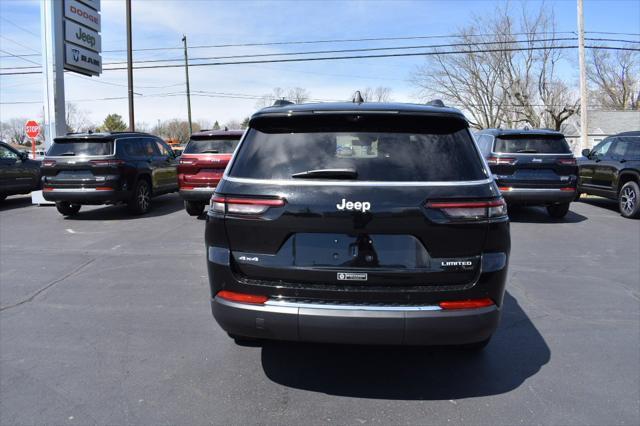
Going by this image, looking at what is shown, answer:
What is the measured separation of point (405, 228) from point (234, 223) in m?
1.00

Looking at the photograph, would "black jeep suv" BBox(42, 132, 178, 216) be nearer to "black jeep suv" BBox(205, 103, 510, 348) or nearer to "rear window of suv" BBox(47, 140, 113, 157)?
"rear window of suv" BBox(47, 140, 113, 157)

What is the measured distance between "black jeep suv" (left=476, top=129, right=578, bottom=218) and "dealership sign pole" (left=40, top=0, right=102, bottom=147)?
12.5m

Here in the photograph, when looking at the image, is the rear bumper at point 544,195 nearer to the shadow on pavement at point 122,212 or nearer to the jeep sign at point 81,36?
the shadow on pavement at point 122,212

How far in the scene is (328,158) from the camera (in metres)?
2.79

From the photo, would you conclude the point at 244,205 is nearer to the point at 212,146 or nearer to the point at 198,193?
the point at 198,193

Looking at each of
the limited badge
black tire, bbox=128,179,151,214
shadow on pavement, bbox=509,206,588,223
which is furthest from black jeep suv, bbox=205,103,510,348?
black tire, bbox=128,179,151,214

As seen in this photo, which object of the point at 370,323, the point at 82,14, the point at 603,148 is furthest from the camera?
the point at 82,14

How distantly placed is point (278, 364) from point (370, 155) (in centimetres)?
171

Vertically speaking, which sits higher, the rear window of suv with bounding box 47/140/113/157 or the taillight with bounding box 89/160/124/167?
the rear window of suv with bounding box 47/140/113/157

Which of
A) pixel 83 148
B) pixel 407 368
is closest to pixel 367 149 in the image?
pixel 407 368

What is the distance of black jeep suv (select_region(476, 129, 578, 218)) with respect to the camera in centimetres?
922

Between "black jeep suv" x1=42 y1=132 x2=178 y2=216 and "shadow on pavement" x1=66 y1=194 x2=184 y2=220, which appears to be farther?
"shadow on pavement" x1=66 y1=194 x2=184 y2=220

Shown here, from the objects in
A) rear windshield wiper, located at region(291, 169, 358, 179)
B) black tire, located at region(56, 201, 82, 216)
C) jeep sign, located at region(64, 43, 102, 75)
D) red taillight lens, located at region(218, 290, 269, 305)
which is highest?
jeep sign, located at region(64, 43, 102, 75)

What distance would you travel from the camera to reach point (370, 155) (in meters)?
2.77
